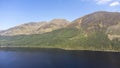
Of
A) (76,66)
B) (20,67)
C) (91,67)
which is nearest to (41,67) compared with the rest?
(20,67)

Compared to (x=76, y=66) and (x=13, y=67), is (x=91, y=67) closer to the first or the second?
(x=76, y=66)

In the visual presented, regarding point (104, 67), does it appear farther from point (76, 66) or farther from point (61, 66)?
point (61, 66)

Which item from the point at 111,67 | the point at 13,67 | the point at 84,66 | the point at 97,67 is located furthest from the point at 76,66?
the point at 13,67

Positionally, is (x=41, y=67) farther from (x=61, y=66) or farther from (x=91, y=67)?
(x=91, y=67)

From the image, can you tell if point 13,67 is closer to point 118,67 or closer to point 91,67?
point 91,67

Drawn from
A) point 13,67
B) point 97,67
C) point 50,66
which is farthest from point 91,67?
point 13,67
